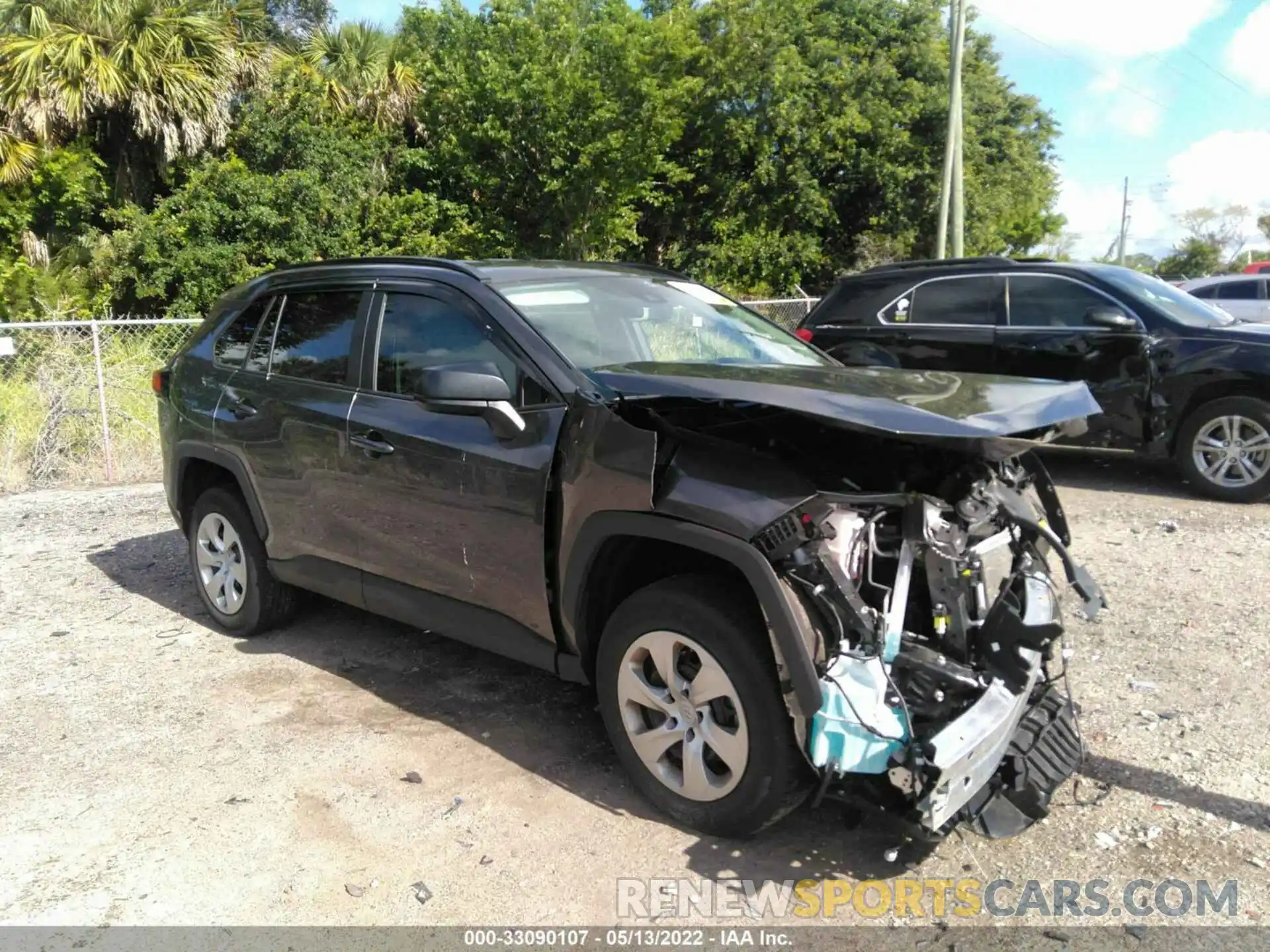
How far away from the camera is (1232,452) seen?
24.3 feet

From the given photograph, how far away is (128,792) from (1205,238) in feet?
269

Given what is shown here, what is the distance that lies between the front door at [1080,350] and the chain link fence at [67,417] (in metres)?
2.18

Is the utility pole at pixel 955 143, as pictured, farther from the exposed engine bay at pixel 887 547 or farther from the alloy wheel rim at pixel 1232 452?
the exposed engine bay at pixel 887 547

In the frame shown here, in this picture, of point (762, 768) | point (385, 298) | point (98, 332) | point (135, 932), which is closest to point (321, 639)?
point (385, 298)

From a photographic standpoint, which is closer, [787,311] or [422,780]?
[422,780]

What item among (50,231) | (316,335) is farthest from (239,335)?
(50,231)

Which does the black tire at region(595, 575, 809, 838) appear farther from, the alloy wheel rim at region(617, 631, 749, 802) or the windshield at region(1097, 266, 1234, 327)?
the windshield at region(1097, 266, 1234, 327)

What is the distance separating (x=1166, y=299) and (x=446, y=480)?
6.57m

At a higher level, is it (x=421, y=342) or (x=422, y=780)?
(x=421, y=342)

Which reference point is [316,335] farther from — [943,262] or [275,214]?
[275,214]

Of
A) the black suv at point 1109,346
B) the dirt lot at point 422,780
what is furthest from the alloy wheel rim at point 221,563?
the black suv at point 1109,346

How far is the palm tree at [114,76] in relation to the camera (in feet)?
49.8

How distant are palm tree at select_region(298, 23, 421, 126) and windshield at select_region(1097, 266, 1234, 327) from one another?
14.7 meters

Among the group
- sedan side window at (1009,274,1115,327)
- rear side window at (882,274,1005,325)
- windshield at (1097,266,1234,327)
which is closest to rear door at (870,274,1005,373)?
rear side window at (882,274,1005,325)
